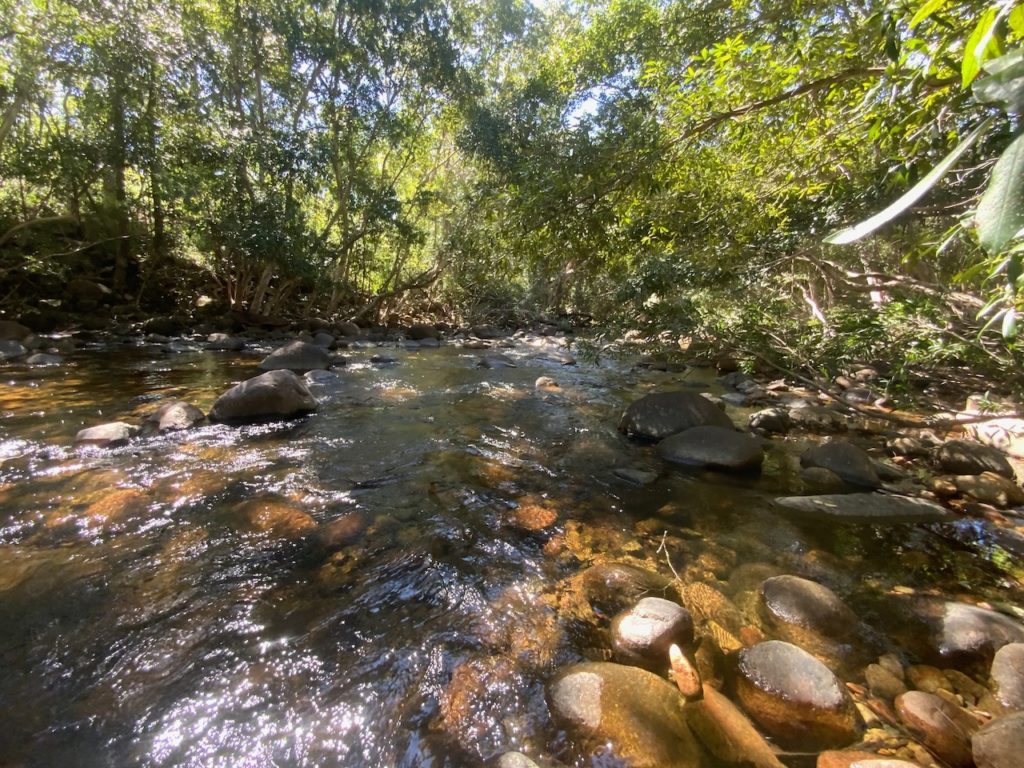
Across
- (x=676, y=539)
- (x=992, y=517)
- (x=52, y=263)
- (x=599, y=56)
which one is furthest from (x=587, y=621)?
(x=52, y=263)

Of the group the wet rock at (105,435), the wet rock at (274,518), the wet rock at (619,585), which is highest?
the wet rock at (105,435)

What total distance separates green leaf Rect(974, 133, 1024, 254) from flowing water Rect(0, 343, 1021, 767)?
2.07 m

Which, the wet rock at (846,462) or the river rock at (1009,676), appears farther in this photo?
the wet rock at (846,462)

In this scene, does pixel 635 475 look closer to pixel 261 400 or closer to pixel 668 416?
pixel 668 416

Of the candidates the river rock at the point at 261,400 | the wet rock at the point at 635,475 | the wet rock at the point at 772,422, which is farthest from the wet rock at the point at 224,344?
the wet rock at the point at 772,422

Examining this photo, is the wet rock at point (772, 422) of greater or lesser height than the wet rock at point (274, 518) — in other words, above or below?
below

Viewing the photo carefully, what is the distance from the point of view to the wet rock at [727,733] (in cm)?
182

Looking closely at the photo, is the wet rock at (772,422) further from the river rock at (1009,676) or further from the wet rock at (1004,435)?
the river rock at (1009,676)

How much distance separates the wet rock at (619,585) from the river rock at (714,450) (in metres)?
2.22

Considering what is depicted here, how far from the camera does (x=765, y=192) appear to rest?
177 inches

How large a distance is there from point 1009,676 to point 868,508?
188 centimetres

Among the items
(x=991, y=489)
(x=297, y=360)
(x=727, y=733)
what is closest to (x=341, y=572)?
(x=727, y=733)

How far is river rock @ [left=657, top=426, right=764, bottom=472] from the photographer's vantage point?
4852mm

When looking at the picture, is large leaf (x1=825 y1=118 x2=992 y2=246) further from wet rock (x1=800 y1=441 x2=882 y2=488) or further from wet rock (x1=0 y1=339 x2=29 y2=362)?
wet rock (x1=0 y1=339 x2=29 y2=362)
